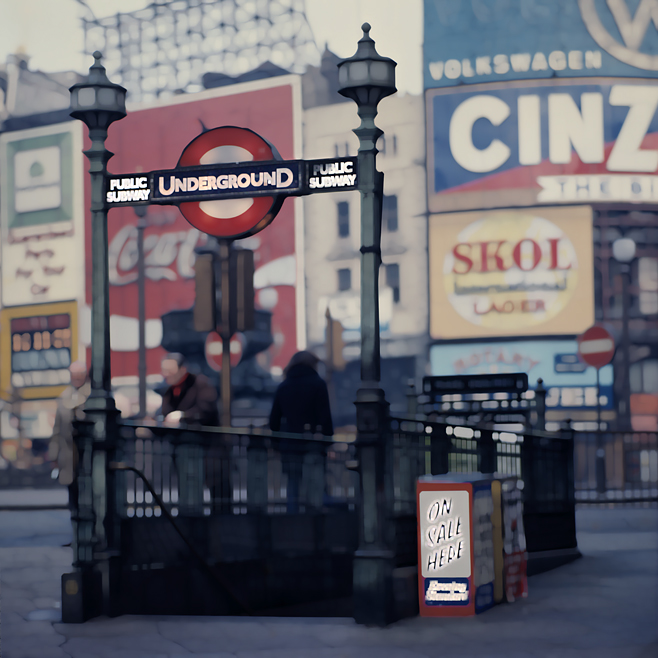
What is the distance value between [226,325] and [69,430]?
3.62 meters

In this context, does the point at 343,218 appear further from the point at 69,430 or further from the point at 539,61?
the point at 69,430

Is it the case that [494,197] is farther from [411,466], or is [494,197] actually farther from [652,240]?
[411,466]

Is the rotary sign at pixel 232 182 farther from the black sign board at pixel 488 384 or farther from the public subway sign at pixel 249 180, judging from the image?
the black sign board at pixel 488 384

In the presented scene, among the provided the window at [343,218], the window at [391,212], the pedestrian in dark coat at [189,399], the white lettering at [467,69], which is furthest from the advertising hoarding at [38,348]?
the pedestrian in dark coat at [189,399]

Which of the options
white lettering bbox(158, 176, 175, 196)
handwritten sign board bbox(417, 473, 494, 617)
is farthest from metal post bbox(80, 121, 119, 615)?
handwritten sign board bbox(417, 473, 494, 617)

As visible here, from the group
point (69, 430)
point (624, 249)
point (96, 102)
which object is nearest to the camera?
point (96, 102)

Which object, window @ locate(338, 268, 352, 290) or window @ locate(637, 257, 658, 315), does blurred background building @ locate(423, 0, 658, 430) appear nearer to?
window @ locate(637, 257, 658, 315)

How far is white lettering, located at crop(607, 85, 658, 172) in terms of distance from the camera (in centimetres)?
3294

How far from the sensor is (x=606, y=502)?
818 inches

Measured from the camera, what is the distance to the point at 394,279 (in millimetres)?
34531

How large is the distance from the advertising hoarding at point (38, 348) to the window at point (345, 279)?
33.5ft

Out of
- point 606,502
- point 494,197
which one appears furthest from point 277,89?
point 606,502

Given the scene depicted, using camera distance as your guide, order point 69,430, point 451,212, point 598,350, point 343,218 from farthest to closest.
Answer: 1. point 343,218
2. point 451,212
3. point 598,350
4. point 69,430

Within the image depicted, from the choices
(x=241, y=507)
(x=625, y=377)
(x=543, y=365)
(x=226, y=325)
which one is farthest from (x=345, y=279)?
(x=226, y=325)
